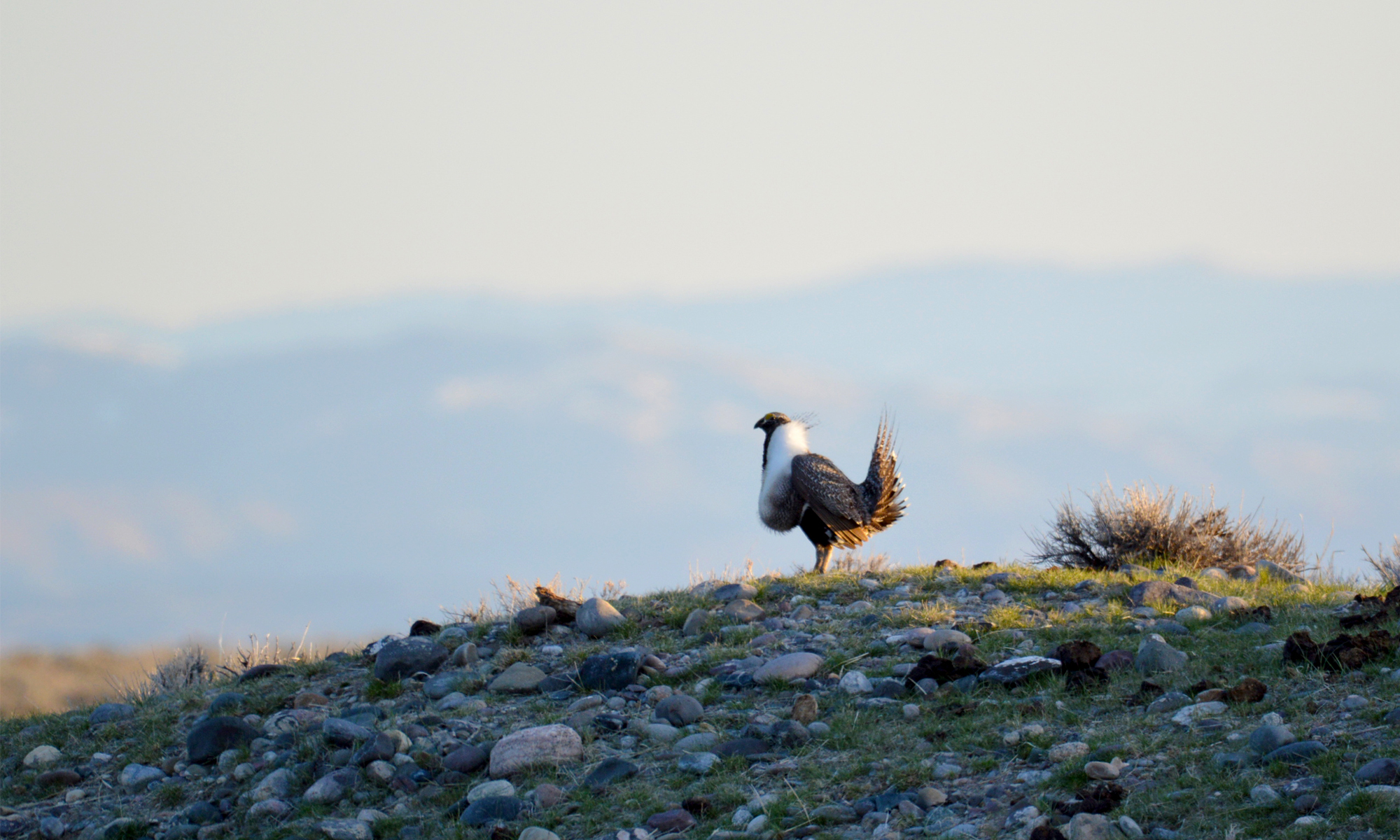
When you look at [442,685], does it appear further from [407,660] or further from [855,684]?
[855,684]

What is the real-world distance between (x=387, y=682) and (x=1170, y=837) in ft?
17.2

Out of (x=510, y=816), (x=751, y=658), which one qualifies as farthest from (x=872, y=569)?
(x=510, y=816)

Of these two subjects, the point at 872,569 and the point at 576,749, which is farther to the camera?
the point at 872,569

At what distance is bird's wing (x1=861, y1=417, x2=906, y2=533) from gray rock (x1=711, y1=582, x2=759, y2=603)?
233 centimetres

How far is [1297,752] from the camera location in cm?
490

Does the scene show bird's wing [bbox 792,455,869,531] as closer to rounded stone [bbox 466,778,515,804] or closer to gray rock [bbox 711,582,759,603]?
gray rock [bbox 711,582,759,603]

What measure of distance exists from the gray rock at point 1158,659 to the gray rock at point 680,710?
2.46 metres

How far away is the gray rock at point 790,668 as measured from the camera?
22.2ft

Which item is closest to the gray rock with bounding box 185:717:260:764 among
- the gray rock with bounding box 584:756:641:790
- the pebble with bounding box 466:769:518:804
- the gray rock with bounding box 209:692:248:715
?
the gray rock with bounding box 209:692:248:715

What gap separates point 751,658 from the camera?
23.7 ft

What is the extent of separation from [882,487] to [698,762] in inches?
224

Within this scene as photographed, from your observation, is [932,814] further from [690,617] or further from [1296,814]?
[690,617]

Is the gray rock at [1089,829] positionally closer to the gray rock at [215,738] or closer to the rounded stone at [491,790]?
the rounded stone at [491,790]

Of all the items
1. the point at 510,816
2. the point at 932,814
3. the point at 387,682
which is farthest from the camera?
the point at 387,682
